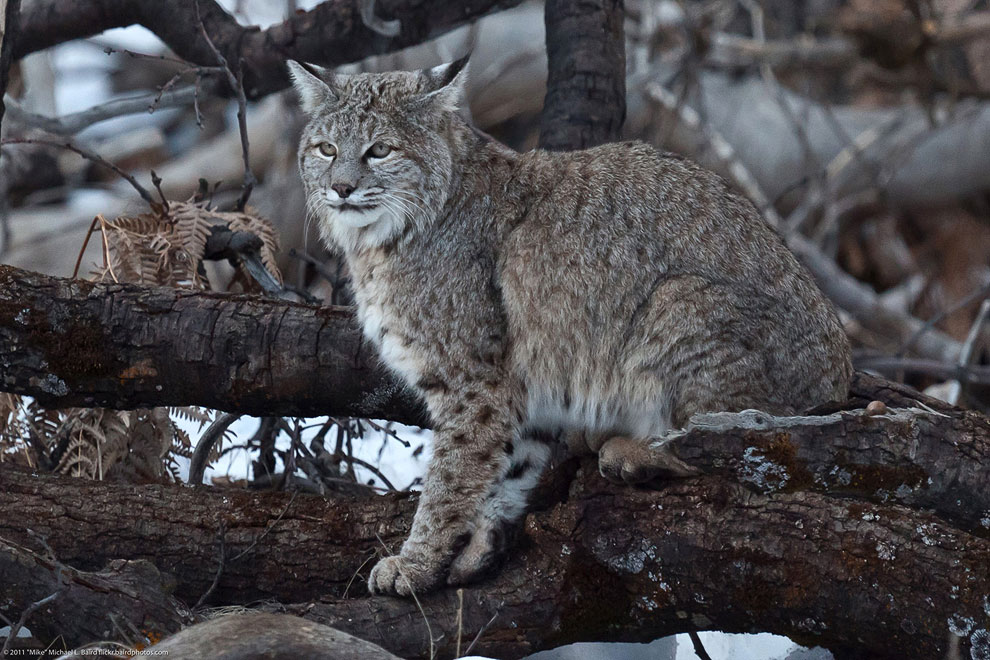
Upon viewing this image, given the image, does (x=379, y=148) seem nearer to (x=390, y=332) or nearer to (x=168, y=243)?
(x=390, y=332)

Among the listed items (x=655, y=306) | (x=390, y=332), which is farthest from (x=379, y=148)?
(x=655, y=306)

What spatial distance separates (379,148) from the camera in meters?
4.21

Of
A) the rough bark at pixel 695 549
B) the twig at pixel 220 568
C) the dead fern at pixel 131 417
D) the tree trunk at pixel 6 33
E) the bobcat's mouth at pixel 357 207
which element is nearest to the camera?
the rough bark at pixel 695 549

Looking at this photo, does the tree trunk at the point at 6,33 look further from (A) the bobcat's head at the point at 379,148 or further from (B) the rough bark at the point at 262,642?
(B) the rough bark at the point at 262,642

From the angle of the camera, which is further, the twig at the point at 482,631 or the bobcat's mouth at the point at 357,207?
the bobcat's mouth at the point at 357,207

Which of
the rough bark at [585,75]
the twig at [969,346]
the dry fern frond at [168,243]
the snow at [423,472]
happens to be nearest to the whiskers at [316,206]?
the dry fern frond at [168,243]

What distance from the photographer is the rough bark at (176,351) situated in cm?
407

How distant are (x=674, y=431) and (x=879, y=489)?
66 cm

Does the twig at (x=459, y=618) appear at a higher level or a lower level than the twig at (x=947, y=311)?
lower

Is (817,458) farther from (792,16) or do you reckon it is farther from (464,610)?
(792,16)

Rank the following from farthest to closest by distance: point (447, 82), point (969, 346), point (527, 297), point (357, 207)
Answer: point (969, 346) < point (447, 82) < point (357, 207) < point (527, 297)

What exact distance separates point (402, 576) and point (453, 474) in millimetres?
431

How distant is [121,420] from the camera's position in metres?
4.56

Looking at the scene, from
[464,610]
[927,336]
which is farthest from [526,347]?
[927,336]
